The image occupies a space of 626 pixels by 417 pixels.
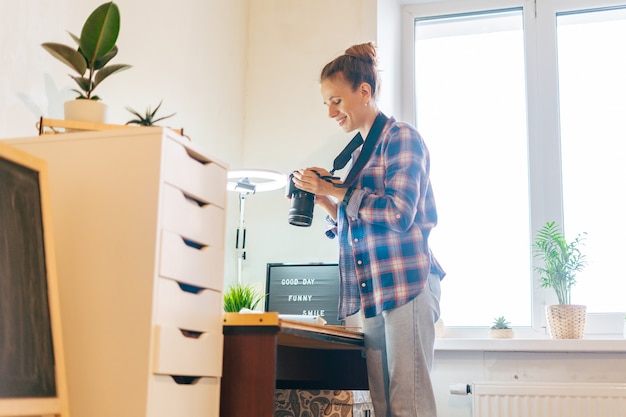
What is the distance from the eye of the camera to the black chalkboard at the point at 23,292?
1.29 metres

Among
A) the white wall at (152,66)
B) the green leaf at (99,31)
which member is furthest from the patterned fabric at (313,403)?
the green leaf at (99,31)

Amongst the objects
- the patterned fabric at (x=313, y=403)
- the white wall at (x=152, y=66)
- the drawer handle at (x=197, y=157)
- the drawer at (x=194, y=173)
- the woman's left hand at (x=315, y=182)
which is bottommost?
the patterned fabric at (x=313, y=403)

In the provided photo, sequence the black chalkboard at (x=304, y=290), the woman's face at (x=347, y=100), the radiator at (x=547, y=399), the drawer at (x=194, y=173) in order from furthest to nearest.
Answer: the black chalkboard at (x=304, y=290), the radiator at (x=547, y=399), the woman's face at (x=347, y=100), the drawer at (x=194, y=173)

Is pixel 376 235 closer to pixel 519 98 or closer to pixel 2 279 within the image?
pixel 2 279

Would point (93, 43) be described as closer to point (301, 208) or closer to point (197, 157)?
point (197, 157)

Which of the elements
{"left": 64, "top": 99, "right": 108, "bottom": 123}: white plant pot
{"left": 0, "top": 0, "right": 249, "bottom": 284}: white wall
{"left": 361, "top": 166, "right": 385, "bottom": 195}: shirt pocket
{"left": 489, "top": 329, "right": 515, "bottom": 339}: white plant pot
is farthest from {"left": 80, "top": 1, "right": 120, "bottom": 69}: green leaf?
{"left": 489, "top": 329, "right": 515, "bottom": 339}: white plant pot

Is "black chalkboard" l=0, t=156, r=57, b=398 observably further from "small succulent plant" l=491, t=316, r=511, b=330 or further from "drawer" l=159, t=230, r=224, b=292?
"small succulent plant" l=491, t=316, r=511, b=330

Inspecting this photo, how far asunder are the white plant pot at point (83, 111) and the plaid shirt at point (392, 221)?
2.14ft

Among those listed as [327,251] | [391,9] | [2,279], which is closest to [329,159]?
[327,251]

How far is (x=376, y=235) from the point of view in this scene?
1943 mm

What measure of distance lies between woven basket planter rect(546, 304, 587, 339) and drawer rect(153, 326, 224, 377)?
1.42 metres

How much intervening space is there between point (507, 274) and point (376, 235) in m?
1.13

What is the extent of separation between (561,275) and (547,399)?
17.0 inches

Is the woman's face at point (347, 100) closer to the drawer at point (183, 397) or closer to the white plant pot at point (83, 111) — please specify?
the white plant pot at point (83, 111)
